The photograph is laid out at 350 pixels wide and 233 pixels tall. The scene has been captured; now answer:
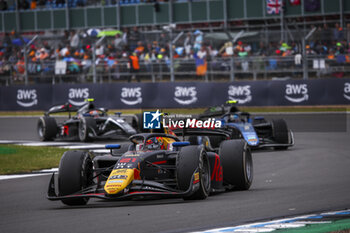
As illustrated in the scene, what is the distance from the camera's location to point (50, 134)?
20438 mm

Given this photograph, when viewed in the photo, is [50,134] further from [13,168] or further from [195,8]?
[195,8]

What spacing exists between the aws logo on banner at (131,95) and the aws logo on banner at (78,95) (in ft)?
5.43

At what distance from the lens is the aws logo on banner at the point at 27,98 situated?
30.9 metres

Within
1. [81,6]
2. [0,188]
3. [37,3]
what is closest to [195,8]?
[81,6]

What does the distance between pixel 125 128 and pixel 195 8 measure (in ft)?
64.2

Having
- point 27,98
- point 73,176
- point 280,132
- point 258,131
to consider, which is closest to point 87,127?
point 258,131

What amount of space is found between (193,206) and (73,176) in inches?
66.9

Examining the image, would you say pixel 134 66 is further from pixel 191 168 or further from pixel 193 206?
pixel 193 206

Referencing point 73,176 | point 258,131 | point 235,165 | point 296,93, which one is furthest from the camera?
point 296,93

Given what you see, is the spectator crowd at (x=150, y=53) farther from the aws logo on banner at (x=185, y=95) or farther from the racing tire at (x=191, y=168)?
the racing tire at (x=191, y=168)

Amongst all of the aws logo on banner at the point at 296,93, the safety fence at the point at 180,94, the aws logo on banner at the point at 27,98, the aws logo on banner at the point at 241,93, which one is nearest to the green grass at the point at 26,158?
the safety fence at the point at 180,94

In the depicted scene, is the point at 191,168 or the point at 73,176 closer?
the point at 191,168

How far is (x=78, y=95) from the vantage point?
99.0 ft

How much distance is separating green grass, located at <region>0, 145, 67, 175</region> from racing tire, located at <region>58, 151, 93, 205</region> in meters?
4.77
